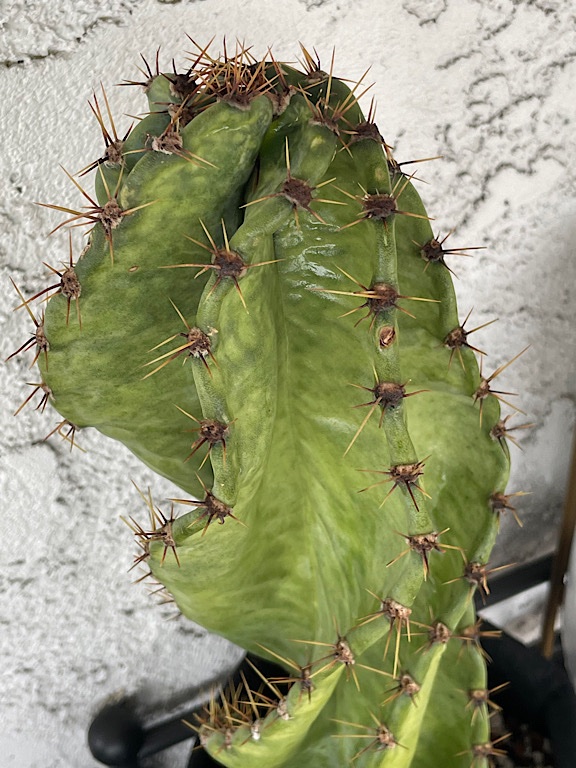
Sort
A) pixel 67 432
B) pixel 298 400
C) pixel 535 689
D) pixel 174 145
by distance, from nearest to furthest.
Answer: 1. pixel 174 145
2. pixel 298 400
3. pixel 67 432
4. pixel 535 689

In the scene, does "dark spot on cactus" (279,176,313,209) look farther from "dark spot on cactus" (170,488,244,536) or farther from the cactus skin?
"dark spot on cactus" (170,488,244,536)

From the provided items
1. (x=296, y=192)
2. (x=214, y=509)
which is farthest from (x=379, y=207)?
(x=214, y=509)

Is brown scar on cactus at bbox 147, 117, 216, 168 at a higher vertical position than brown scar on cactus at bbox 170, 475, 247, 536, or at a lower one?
higher

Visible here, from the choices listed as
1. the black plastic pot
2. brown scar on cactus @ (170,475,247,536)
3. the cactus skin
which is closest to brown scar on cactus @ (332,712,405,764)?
the cactus skin

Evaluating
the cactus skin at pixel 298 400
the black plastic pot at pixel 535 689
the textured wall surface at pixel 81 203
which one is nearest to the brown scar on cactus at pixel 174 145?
the cactus skin at pixel 298 400

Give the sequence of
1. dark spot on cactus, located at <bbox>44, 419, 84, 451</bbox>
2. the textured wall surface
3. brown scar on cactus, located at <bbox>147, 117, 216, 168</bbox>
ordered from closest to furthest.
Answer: brown scar on cactus, located at <bbox>147, 117, 216, 168</bbox>
dark spot on cactus, located at <bbox>44, 419, 84, 451</bbox>
the textured wall surface

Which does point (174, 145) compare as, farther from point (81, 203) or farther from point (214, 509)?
point (81, 203)

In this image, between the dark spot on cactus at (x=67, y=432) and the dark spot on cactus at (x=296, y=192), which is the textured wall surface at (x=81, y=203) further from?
the dark spot on cactus at (x=296, y=192)

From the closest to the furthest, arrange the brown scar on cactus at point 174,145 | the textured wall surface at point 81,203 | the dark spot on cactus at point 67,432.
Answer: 1. the brown scar on cactus at point 174,145
2. the dark spot on cactus at point 67,432
3. the textured wall surface at point 81,203
